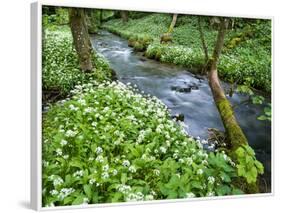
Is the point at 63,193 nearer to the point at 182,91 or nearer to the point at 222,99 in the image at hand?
the point at 182,91

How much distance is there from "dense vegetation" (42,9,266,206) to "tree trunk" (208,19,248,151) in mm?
65

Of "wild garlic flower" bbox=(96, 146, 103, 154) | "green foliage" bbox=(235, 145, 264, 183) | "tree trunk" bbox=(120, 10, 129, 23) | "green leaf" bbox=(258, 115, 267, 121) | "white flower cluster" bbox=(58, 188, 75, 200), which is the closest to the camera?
"white flower cluster" bbox=(58, 188, 75, 200)

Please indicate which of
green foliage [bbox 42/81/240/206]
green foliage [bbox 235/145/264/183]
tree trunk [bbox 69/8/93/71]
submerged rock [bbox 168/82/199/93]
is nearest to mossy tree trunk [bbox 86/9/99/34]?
tree trunk [bbox 69/8/93/71]

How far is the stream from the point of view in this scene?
432 cm

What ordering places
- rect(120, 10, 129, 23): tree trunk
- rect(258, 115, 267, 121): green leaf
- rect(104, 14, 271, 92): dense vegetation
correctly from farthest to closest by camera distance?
1. rect(258, 115, 267, 121): green leaf
2. rect(104, 14, 271, 92): dense vegetation
3. rect(120, 10, 129, 23): tree trunk

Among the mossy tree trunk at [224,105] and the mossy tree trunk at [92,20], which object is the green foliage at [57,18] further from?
the mossy tree trunk at [224,105]

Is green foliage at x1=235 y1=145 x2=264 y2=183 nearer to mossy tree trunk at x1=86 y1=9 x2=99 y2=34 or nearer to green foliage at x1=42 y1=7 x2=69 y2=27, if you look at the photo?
mossy tree trunk at x1=86 y1=9 x2=99 y2=34

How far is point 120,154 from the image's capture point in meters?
4.19

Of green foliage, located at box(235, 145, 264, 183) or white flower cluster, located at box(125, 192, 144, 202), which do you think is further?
green foliage, located at box(235, 145, 264, 183)

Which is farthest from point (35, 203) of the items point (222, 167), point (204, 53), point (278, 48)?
point (278, 48)

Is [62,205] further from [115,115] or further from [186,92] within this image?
[186,92]

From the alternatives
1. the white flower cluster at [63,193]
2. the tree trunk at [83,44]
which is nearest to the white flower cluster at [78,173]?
the white flower cluster at [63,193]

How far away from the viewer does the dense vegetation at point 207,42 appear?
442 cm

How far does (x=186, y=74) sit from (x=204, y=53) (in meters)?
0.23
